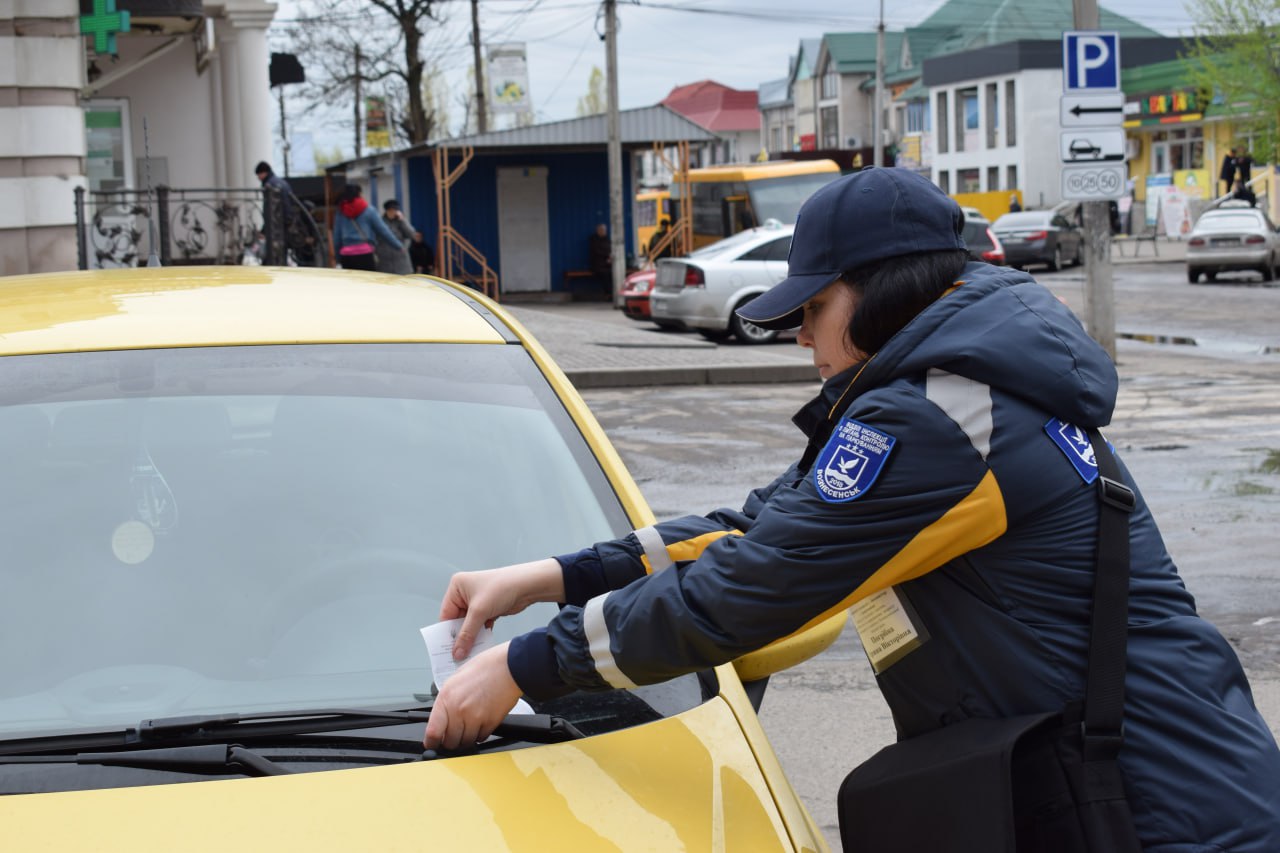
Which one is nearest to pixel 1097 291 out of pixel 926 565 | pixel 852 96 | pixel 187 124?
pixel 187 124

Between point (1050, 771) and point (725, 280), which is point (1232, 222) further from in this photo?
point (1050, 771)

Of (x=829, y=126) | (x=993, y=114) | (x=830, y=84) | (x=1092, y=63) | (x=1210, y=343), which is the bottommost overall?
(x=1210, y=343)

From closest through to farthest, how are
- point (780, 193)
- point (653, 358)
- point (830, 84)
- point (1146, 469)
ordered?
point (1146, 469) < point (653, 358) < point (780, 193) < point (830, 84)

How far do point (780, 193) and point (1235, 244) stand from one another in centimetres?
915

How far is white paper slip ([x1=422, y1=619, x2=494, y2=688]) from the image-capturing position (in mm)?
2166

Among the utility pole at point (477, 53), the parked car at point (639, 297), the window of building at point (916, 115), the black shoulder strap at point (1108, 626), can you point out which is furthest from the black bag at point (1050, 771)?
the window of building at point (916, 115)

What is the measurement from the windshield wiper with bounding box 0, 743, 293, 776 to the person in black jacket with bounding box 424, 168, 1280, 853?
0.23m

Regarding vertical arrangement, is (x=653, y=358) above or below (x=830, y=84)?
below

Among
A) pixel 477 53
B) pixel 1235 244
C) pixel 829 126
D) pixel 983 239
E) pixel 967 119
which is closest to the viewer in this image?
pixel 983 239

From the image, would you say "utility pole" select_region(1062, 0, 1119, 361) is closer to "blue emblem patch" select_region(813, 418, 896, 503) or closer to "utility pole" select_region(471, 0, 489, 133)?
"blue emblem patch" select_region(813, 418, 896, 503)

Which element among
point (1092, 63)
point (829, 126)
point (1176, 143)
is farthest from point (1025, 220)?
point (829, 126)

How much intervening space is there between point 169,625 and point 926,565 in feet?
4.07

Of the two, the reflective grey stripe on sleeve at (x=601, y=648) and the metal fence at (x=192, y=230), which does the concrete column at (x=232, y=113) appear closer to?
the metal fence at (x=192, y=230)

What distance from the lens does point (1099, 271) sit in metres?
15.5
